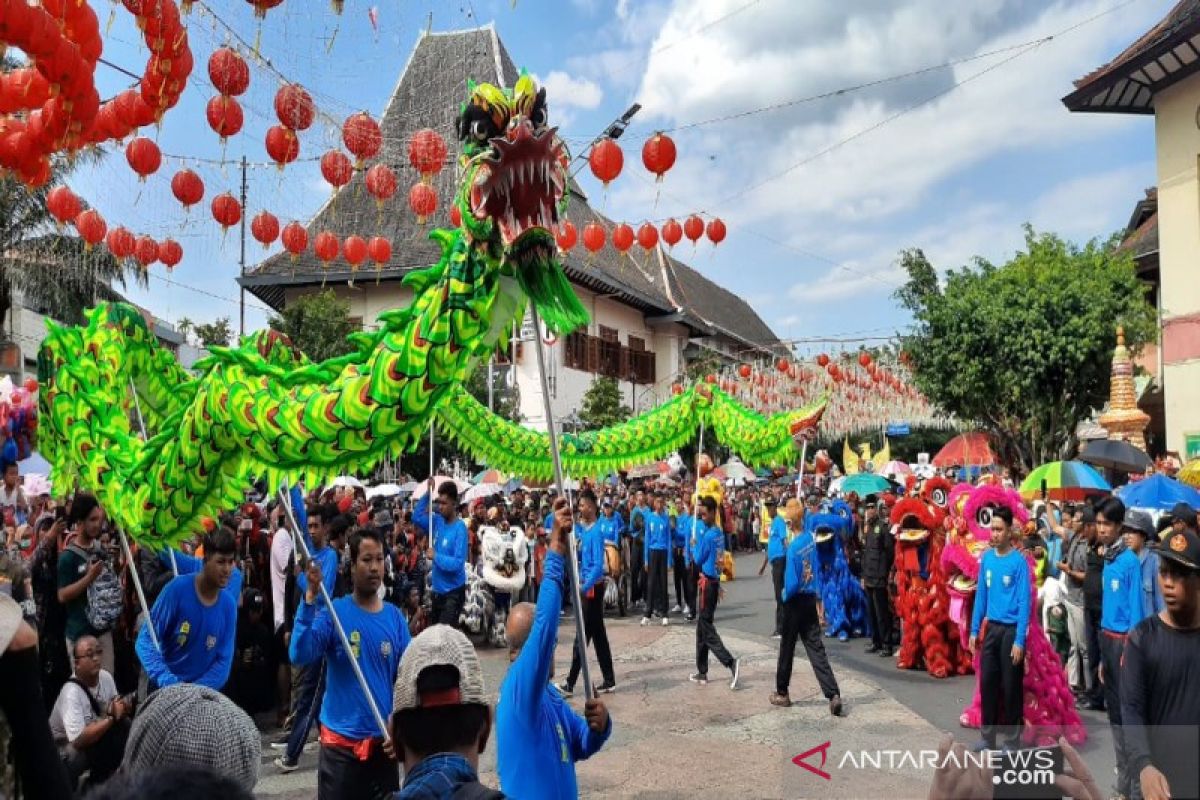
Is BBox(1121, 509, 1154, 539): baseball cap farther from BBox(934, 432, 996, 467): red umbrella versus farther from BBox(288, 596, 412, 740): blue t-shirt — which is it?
BBox(934, 432, 996, 467): red umbrella

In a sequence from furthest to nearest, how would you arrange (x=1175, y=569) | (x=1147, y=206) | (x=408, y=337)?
(x=1147, y=206)
(x=408, y=337)
(x=1175, y=569)

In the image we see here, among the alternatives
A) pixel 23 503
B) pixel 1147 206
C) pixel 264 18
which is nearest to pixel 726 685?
pixel 264 18

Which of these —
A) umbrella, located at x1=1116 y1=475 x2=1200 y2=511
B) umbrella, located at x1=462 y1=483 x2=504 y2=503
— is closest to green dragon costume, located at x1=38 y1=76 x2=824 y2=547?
umbrella, located at x1=1116 y1=475 x2=1200 y2=511

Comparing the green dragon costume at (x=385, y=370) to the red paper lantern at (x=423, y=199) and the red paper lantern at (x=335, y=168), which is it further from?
the red paper lantern at (x=423, y=199)

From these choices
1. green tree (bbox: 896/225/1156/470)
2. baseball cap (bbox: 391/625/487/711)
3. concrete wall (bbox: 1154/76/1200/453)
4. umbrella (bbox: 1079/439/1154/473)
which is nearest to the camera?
baseball cap (bbox: 391/625/487/711)

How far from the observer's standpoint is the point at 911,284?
901 inches

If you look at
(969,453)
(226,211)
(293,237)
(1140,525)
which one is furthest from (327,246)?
(969,453)

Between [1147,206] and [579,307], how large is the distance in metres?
28.5

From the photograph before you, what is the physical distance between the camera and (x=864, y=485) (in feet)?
54.0

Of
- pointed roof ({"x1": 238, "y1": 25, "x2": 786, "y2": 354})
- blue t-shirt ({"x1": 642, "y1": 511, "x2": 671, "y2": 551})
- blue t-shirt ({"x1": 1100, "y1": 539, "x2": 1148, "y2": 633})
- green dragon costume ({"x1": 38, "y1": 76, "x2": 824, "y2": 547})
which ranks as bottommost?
blue t-shirt ({"x1": 642, "y1": 511, "x2": 671, "y2": 551})

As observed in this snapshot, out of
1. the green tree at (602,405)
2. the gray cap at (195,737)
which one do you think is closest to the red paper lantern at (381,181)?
the gray cap at (195,737)

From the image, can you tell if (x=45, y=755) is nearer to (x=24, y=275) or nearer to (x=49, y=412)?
(x=49, y=412)

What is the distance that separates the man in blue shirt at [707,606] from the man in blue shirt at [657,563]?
337cm

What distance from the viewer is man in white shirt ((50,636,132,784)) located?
438 centimetres
